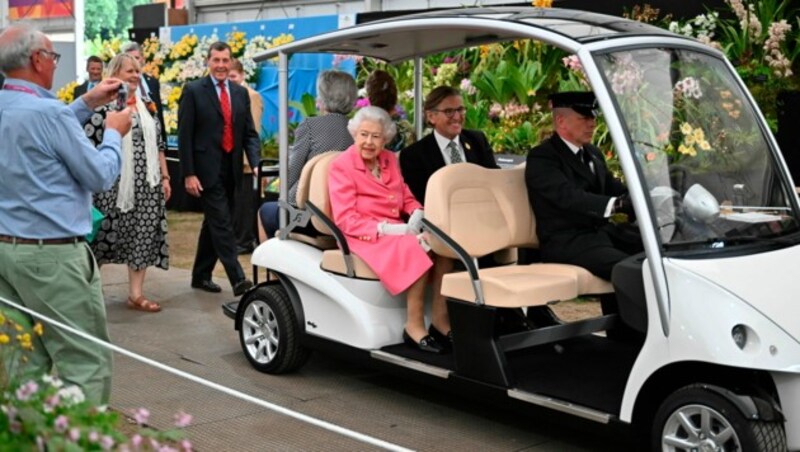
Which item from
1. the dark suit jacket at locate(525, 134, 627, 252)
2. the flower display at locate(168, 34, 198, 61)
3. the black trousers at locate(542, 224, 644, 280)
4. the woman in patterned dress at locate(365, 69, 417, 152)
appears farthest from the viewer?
the flower display at locate(168, 34, 198, 61)

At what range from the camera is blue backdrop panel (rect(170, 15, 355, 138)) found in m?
12.1

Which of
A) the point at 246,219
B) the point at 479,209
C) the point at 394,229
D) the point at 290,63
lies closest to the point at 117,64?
the point at 394,229

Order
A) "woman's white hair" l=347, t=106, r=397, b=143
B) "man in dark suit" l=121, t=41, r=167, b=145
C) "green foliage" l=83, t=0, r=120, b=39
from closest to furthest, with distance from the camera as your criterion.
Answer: "woman's white hair" l=347, t=106, r=397, b=143, "man in dark suit" l=121, t=41, r=167, b=145, "green foliage" l=83, t=0, r=120, b=39

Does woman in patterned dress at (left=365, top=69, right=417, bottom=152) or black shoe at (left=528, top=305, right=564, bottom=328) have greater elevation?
woman in patterned dress at (left=365, top=69, right=417, bottom=152)

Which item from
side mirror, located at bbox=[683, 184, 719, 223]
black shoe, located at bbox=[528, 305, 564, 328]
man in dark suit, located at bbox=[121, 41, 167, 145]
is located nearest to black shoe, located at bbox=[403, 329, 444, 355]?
black shoe, located at bbox=[528, 305, 564, 328]

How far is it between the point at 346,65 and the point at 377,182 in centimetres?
555

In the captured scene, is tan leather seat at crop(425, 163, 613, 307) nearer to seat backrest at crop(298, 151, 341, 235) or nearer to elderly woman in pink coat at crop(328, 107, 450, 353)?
elderly woman in pink coat at crop(328, 107, 450, 353)

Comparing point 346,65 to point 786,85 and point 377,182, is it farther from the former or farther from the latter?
point 377,182

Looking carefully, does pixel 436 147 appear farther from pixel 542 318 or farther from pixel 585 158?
pixel 542 318

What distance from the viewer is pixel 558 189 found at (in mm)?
5301

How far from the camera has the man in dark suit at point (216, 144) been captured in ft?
26.9

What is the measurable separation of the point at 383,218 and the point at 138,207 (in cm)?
263

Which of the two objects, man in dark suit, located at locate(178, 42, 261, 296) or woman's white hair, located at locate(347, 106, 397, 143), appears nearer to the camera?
woman's white hair, located at locate(347, 106, 397, 143)

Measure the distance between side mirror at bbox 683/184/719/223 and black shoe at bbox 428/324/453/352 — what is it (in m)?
1.48
